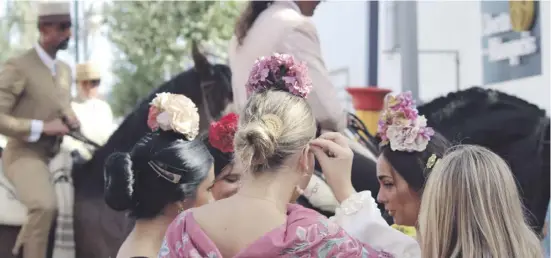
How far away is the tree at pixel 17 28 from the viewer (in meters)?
18.9

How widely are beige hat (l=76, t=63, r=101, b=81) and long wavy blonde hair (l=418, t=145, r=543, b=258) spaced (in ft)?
20.9

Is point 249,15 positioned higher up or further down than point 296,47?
higher up

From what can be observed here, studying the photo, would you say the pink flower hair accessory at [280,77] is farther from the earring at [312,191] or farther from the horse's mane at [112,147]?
the horse's mane at [112,147]

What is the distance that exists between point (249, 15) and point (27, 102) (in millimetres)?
1537

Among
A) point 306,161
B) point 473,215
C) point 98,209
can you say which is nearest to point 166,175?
point 306,161

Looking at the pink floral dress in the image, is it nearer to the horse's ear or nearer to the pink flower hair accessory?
the pink flower hair accessory

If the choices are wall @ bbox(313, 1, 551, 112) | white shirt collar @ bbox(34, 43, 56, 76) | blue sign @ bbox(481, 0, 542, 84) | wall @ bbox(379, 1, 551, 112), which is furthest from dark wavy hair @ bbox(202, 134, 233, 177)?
wall @ bbox(379, 1, 551, 112)

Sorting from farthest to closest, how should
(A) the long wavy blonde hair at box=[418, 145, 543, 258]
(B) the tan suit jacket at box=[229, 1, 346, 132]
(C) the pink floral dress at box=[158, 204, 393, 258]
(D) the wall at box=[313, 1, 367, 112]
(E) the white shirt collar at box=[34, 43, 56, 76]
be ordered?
(D) the wall at box=[313, 1, 367, 112] < (E) the white shirt collar at box=[34, 43, 56, 76] < (B) the tan suit jacket at box=[229, 1, 346, 132] < (A) the long wavy blonde hair at box=[418, 145, 543, 258] < (C) the pink floral dress at box=[158, 204, 393, 258]

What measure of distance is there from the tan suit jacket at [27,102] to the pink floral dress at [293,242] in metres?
2.84

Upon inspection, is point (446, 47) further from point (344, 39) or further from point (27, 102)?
point (27, 102)

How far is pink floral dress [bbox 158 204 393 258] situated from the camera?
1.94 metres

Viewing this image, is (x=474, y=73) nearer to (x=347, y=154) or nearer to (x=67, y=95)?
(x=67, y=95)

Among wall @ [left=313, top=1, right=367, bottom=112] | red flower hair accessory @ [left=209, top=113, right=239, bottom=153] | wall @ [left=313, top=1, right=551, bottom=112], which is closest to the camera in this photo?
red flower hair accessory @ [left=209, top=113, right=239, bottom=153]

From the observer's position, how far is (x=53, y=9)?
16.2 feet
